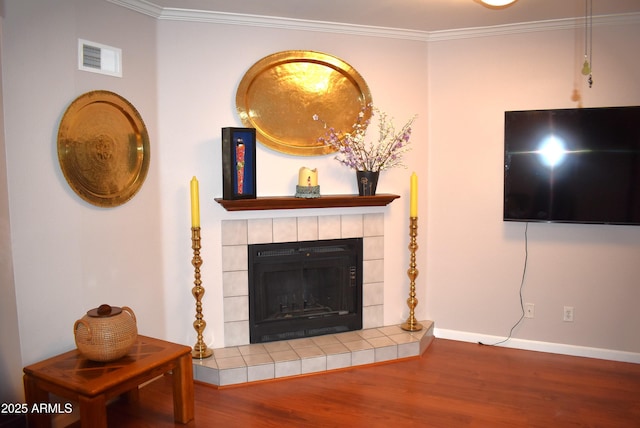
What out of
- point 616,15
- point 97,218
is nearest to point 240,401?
point 97,218

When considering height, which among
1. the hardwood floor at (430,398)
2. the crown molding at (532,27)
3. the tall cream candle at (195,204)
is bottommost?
the hardwood floor at (430,398)

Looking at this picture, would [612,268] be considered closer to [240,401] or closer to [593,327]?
[593,327]

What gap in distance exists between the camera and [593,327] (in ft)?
11.2

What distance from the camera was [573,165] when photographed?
3.26 meters

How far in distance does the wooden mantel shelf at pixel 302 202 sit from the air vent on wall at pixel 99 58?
0.96m

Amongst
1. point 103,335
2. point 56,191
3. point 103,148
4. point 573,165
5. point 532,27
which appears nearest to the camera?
point 103,335

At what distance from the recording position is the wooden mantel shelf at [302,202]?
3088mm

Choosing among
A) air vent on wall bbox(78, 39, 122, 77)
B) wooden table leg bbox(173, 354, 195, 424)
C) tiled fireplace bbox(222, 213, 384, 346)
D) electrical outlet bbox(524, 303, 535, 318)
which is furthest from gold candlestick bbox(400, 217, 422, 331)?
air vent on wall bbox(78, 39, 122, 77)

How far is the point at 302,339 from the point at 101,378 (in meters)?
1.54

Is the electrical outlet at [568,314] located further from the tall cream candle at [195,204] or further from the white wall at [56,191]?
the white wall at [56,191]

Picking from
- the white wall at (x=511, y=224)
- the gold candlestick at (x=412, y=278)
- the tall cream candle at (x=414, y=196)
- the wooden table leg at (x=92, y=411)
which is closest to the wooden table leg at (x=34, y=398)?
the wooden table leg at (x=92, y=411)

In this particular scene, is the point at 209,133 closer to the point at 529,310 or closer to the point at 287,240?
the point at 287,240

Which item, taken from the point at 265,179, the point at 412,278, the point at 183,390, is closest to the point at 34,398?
the point at 183,390

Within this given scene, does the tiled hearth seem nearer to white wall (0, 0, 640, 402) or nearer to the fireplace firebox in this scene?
the fireplace firebox
